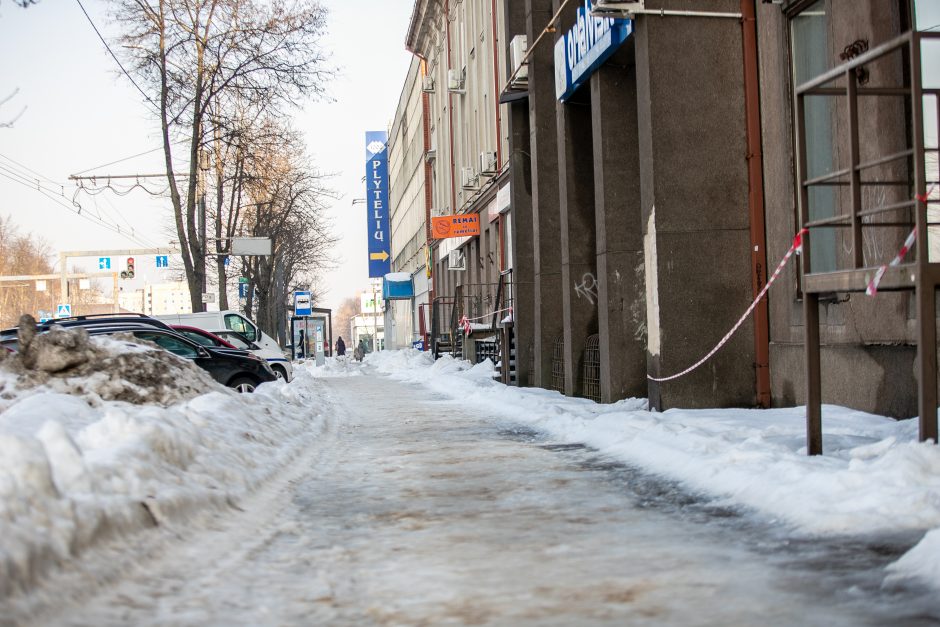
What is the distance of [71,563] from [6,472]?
1.93ft

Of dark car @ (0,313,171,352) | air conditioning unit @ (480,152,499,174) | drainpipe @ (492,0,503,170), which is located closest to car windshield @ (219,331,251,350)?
dark car @ (0,313,171,352)

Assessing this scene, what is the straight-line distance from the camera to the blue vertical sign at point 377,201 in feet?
286

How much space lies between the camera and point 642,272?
14.2 meters

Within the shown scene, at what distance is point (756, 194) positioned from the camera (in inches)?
480

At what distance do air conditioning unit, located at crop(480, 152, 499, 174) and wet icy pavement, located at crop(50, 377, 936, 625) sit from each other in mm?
24148

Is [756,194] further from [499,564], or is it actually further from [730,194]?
[499,564]

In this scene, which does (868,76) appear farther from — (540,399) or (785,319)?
(540,399)

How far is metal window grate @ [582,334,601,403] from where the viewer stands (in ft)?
53.5

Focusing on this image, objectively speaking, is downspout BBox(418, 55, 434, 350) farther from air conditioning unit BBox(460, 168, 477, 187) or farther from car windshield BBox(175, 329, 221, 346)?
car windshield BBox(175, 329, 221, 346)

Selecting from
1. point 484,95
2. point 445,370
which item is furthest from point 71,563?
point 484,95

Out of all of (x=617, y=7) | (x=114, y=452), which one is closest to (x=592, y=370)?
(x=617, y=7)

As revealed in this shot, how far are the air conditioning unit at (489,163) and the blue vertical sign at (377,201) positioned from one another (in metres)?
55.8

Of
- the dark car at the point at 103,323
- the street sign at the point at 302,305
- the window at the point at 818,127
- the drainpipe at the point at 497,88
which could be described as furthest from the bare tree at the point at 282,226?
the window at the point at 818,127

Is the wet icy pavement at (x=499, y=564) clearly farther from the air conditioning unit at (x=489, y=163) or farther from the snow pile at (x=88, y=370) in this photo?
the air conditioning unit at (x=489, y=163)
